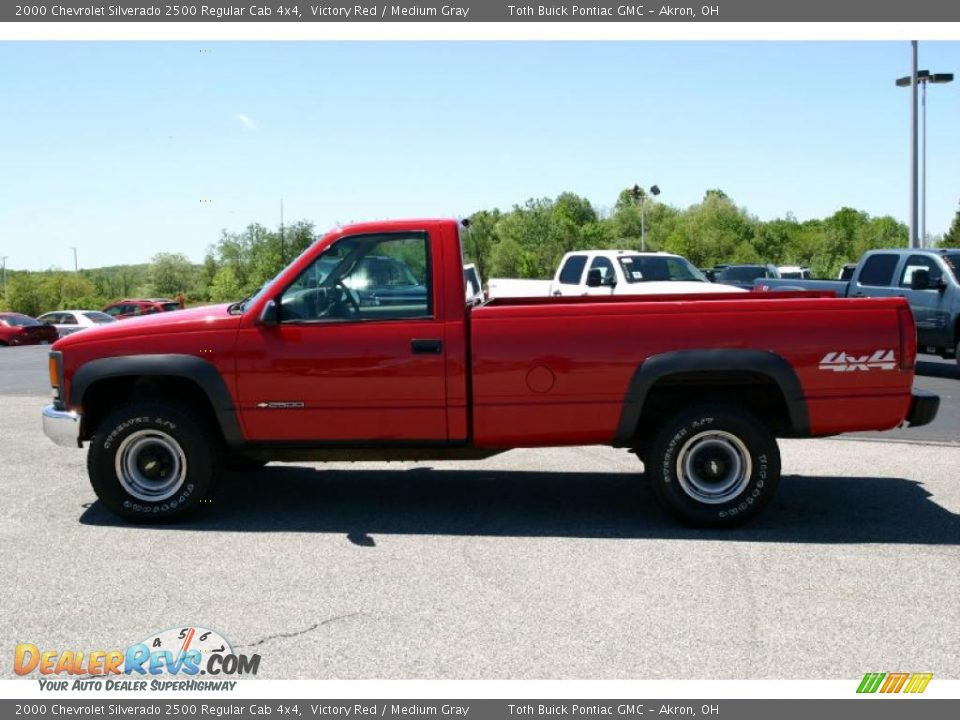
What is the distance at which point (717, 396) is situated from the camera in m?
6.63

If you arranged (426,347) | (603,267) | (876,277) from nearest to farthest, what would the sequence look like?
(426,347) → (876,277) → (603,267)

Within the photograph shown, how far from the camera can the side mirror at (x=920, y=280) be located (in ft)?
49.9

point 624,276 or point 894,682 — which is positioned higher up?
point 624,276

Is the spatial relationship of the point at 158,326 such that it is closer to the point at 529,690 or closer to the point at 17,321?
the point at 529,690

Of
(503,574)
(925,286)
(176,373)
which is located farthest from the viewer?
(925,286)

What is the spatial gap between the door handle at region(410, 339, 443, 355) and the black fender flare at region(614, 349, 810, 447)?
1.24 m

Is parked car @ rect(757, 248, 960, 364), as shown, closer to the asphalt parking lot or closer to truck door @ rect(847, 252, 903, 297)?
truck door @ rect(847, 252, 903, 297)

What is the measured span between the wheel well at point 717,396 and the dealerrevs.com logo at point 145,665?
3245 millimetres

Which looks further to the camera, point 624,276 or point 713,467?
point 624,276

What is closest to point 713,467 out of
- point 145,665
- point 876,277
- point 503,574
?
point 503,574

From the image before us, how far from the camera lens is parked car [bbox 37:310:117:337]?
117ft

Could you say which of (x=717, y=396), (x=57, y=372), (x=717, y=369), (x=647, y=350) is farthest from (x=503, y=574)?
(x=57, y=372)

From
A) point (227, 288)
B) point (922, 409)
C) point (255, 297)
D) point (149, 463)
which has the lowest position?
point (149, 463)

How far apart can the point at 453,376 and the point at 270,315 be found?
4.10ft
